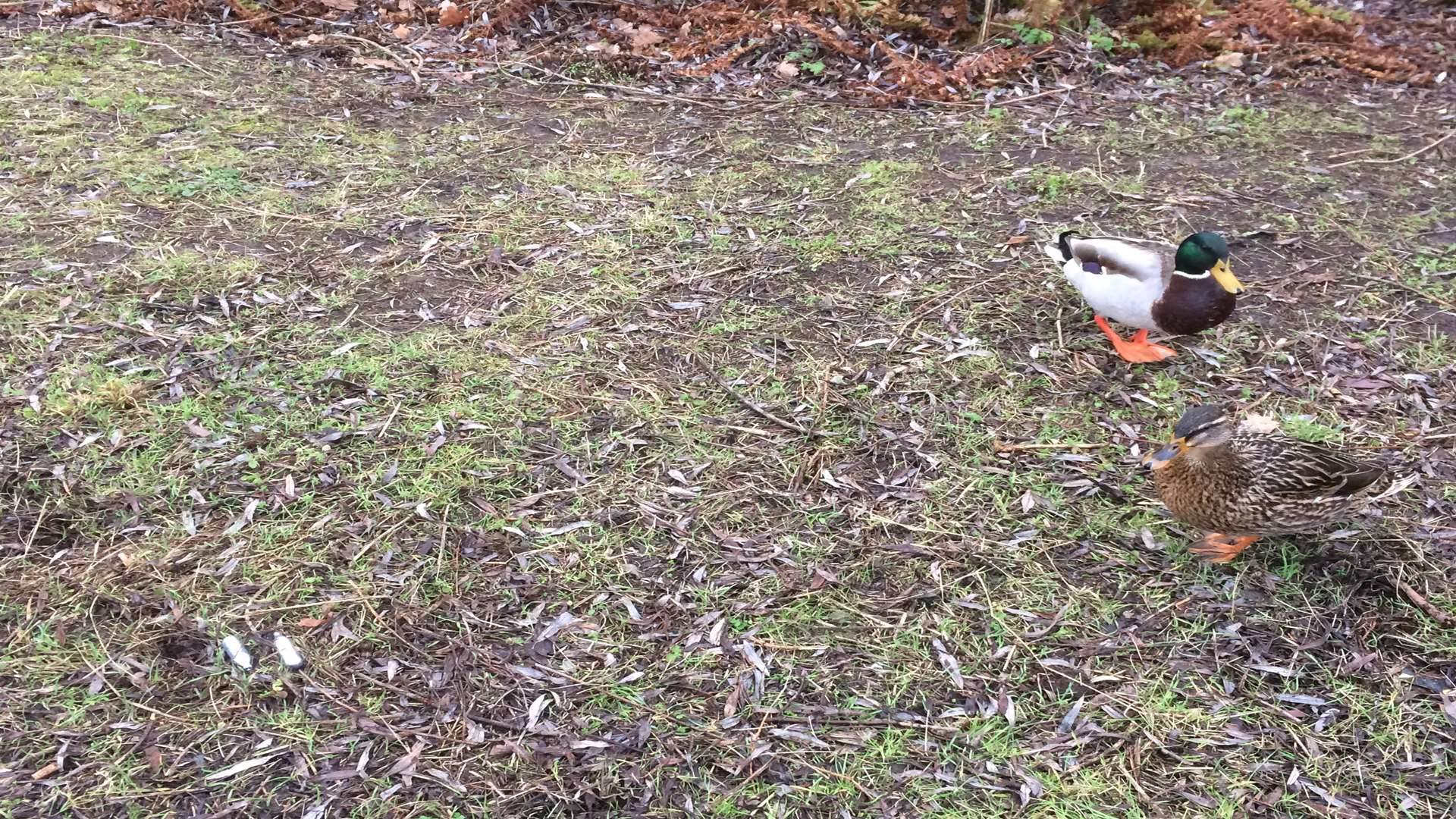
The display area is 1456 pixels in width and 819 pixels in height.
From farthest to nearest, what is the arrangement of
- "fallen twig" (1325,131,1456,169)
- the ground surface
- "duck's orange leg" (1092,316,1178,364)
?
"fallen twig" (1325,131,1456,169)
"duck's orange leg" (1092,316,1178,364)
the ground surface

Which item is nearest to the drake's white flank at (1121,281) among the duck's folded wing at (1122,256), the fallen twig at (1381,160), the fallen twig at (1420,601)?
the duck's folded wing at (1122,256)

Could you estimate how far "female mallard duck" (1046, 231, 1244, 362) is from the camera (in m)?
2.94

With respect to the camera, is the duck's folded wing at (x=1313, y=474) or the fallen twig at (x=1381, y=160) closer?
the duck's folded wing at (x=1313, y=474)

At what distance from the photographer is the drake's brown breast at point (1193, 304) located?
2934mm

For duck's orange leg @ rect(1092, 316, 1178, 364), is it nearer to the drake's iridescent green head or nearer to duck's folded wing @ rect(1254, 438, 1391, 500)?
the drake's iridescent green head

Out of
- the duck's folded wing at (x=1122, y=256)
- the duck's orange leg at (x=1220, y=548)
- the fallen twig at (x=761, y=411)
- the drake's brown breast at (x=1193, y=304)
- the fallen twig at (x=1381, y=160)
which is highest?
the duck's folded wing at (x=1122, y=256)

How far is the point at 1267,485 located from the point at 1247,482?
→ 0.15ft

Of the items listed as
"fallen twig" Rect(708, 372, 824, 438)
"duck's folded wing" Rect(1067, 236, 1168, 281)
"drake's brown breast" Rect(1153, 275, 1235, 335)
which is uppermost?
"duck's folded wing" Rect(1067, 236, 1168, 281)

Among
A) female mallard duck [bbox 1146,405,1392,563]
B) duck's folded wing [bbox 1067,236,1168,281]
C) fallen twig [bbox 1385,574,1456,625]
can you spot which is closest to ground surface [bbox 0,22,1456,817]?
fallen twig [bbox 1385,574,1456,625]

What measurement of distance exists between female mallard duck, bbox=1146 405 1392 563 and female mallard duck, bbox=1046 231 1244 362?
0.57m

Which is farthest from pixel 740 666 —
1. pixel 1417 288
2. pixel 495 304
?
pixel 1417 288

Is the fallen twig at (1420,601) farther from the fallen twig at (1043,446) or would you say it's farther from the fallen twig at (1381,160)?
the fallen twig at (1381,160)

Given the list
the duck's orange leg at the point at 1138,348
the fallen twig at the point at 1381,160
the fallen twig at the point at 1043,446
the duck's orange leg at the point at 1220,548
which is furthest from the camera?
the fallen twig at the point at 1381,160

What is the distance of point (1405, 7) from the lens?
5828mm
